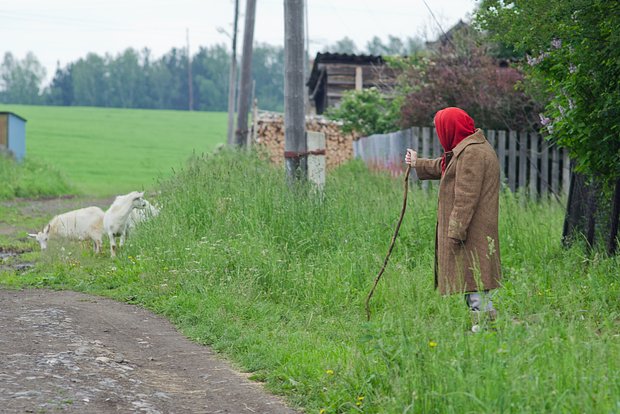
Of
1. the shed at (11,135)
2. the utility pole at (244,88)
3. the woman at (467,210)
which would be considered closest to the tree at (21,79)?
the shed at (11,135)

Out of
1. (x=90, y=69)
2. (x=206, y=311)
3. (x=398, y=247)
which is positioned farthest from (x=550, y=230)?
(x=90, y=69)

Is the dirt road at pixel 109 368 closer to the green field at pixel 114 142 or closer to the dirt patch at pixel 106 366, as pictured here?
the dirt patch at pixel 106 366

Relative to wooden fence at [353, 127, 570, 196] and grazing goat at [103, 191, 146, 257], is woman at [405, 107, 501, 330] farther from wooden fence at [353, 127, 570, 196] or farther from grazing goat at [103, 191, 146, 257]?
wooden fence at [353, 127, 570, 196]

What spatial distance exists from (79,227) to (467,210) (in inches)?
316

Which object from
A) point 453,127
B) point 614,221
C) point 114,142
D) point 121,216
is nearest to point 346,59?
point 121,216

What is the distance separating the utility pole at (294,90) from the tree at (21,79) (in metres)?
105

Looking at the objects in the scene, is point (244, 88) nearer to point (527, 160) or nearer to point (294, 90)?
point (527, 160)

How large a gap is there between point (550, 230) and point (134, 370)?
6.29 metres

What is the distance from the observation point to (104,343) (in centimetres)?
770

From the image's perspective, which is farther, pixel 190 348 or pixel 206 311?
pixel 206 311

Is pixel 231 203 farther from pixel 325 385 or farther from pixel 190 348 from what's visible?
pixel 325 385

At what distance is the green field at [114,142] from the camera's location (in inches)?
1730

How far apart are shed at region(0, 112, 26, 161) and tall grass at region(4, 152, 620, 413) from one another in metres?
20.5

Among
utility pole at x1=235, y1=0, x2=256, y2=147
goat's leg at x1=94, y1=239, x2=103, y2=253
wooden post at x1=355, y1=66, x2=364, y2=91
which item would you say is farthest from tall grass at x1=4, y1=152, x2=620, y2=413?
wooden post at x1=355, y1=66, x2=364, y2=91
